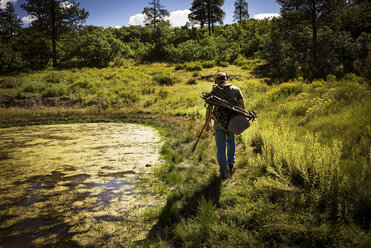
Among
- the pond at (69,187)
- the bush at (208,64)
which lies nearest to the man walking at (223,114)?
the pond at (69,187)

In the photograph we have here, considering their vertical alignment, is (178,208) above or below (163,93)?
below

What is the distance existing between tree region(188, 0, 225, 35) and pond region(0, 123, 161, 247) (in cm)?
3972

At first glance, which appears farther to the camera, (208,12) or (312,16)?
(208,12)

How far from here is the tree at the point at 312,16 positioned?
1794cm

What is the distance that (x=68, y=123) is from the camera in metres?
12.1

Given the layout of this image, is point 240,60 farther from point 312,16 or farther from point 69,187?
A: point 69,187

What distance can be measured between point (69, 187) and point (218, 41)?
36628 mm

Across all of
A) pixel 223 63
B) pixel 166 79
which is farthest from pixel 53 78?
pixel 223 63

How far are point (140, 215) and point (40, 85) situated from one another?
807 inches

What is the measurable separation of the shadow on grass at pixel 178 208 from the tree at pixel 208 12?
42.1 meters

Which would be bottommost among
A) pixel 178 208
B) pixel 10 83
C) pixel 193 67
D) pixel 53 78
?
pixel 178 208

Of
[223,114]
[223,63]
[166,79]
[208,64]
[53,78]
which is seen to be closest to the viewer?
[223,114]

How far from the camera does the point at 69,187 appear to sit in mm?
4422

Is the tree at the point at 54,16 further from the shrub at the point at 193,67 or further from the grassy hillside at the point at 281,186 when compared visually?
the grassy hillside at the point at 281,186
